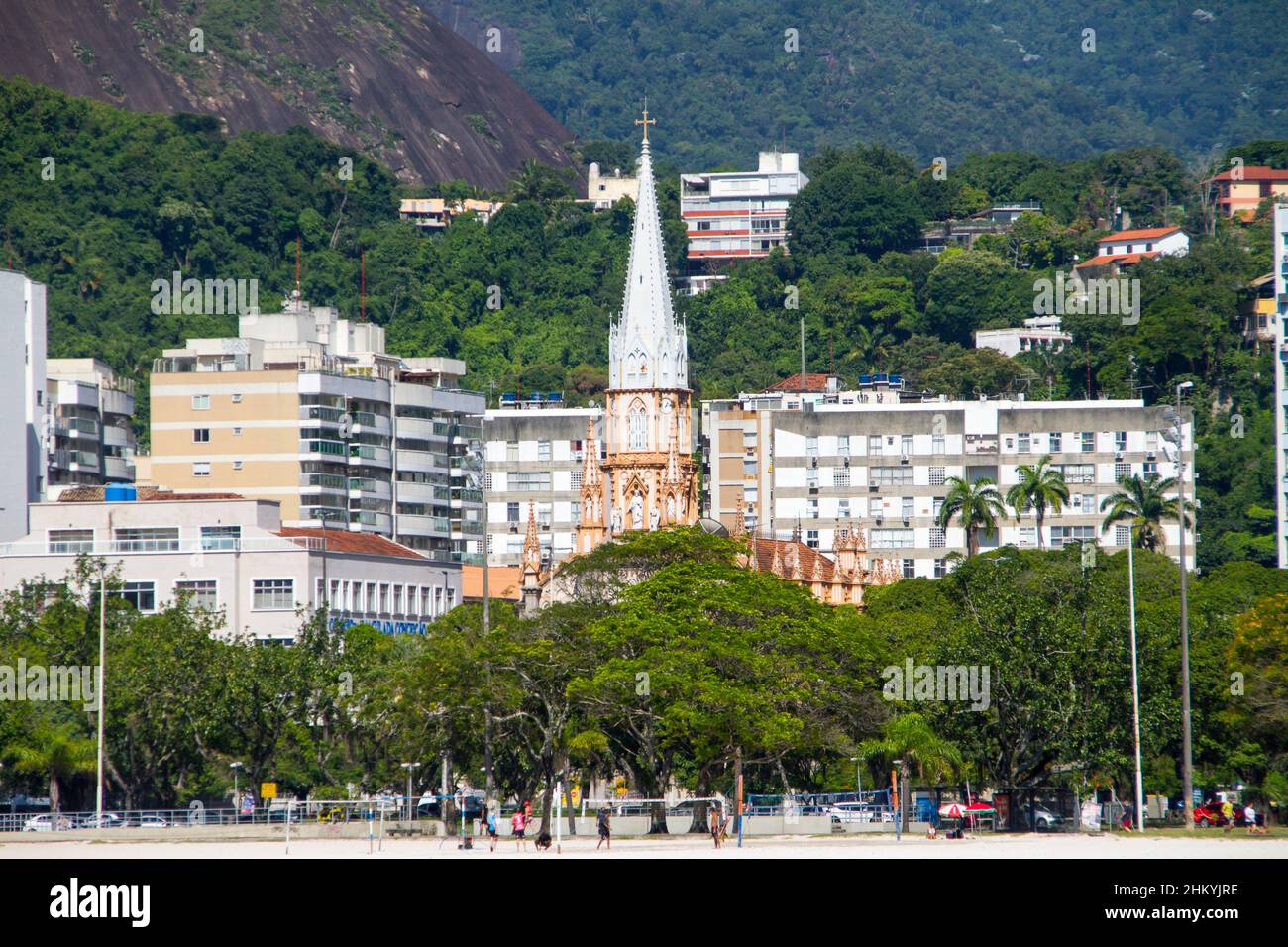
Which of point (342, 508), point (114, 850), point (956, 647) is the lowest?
point (114, 850)

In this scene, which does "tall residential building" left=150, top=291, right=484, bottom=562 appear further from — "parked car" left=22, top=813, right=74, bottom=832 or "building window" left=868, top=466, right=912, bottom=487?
"parked car" left=22, top=813, right=74, bottom=832

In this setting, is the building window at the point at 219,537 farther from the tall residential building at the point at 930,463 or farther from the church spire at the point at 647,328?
the tall residential building at the point at 930,463

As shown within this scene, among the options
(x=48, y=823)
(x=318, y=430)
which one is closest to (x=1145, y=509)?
(x=318, y=430)

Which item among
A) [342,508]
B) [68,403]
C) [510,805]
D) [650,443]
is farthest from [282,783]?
[68,403]

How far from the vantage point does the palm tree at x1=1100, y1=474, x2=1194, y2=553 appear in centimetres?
17500

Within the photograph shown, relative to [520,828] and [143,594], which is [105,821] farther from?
[143,594]

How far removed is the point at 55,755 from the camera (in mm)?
103250

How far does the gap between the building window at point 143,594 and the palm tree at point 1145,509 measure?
221 ft

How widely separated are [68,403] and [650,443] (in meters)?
57.0

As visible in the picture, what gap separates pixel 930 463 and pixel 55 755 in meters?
91.4

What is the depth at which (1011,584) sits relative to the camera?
113 meters

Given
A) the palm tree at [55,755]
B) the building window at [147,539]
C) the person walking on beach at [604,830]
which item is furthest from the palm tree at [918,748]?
the building window at [147,539]

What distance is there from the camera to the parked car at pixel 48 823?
317ft

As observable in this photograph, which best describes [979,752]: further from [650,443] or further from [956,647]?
[650,443]
